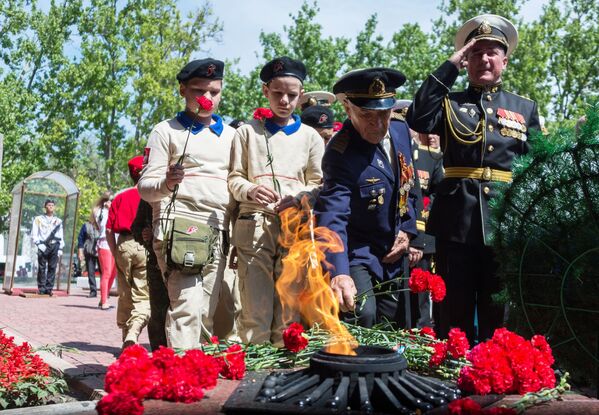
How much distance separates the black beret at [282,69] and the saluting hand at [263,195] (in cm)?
104

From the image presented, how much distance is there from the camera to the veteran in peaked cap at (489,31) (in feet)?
17.4

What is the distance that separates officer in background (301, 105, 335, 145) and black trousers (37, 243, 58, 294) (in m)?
11.1

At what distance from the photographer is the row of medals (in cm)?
532

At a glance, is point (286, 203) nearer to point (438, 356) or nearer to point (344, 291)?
point (344, 291)

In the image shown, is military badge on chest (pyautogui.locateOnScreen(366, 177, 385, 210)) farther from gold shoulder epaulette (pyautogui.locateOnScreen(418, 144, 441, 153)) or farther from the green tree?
the green tree

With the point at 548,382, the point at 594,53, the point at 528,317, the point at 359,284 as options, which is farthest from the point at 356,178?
the point at 594,53

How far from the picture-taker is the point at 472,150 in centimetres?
532

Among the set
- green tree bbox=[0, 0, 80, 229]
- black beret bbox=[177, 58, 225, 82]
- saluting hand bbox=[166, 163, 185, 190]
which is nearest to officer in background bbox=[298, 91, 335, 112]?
black beret bbox=[177, 58, 225, 82]

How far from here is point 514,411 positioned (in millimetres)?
2973

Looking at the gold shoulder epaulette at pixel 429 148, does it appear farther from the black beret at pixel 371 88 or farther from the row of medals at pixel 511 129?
the black beret at pixel 371 88

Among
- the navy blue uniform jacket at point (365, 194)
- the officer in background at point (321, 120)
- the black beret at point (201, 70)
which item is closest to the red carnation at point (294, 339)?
the navy blue uniform jacket at point (365, 194)

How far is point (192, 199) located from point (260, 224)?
21.4 inches

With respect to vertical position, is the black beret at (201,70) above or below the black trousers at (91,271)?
above

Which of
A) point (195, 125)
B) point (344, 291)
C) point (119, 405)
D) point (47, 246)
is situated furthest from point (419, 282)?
point (47, 246)
